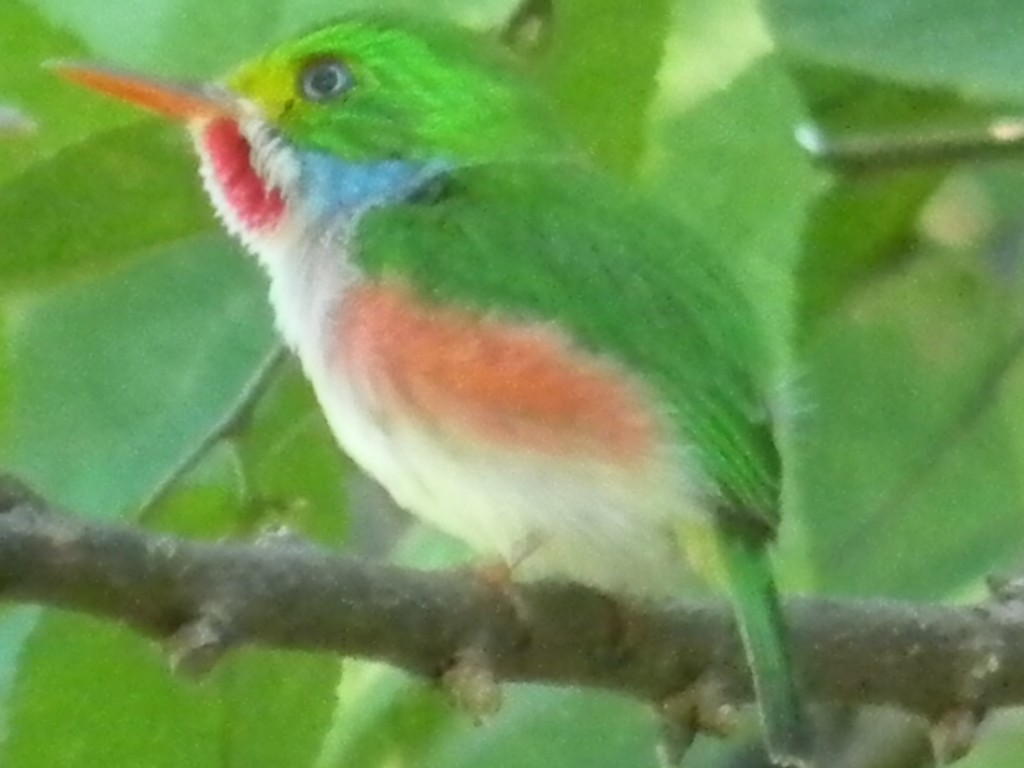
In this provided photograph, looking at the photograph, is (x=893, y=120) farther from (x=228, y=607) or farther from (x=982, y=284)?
(x=228, y=607)

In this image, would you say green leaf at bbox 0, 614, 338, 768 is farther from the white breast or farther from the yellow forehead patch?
the yellow forehead patch

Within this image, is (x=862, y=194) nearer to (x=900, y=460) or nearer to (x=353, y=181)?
(x=900, y=460)

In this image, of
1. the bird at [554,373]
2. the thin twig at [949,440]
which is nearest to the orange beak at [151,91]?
the bird at [554,373]

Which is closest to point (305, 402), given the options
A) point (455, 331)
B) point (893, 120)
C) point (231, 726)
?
point (231, 726)

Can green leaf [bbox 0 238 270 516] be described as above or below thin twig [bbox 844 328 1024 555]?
above

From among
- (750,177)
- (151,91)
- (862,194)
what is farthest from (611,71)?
(862,194)

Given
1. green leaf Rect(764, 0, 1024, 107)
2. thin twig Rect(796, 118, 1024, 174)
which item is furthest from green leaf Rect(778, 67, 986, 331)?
green leaf Rect(764, 0, 1024, 107)

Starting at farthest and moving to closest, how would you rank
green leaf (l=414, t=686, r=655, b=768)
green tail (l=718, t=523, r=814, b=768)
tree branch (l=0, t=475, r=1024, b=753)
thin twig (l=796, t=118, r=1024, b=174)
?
thin twig (l=796, t=118, r=1024, b=174), green leaf (l=414, t=686, r=655, b=768), green tail (l=718, t=523, r=814, b=768), tree branch (l=0, t=475, r=1024, b=753)
